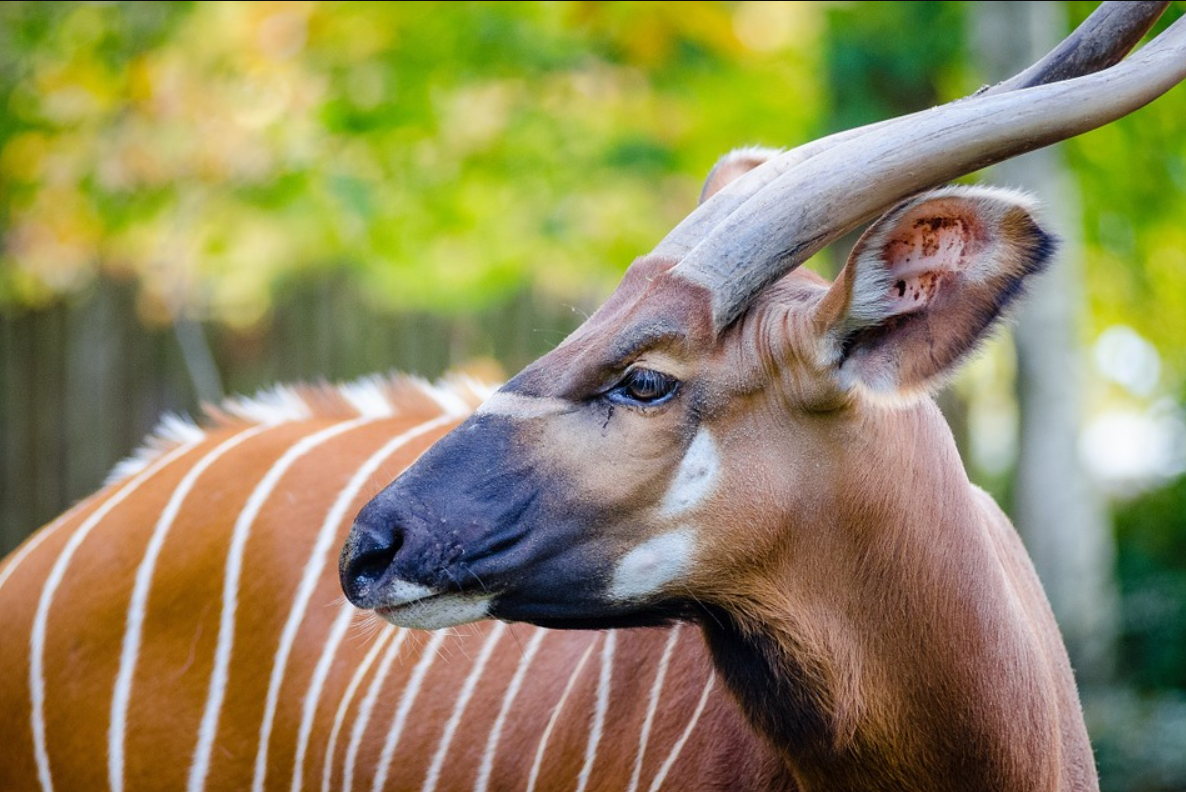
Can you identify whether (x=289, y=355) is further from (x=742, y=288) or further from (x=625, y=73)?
(x=742, y=288)

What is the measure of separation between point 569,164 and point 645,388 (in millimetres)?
7523

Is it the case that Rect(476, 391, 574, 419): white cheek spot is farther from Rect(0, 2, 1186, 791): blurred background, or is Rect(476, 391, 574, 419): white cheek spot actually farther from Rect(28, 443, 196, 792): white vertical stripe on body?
Rect(0, 2, 1186, 791): blurred background

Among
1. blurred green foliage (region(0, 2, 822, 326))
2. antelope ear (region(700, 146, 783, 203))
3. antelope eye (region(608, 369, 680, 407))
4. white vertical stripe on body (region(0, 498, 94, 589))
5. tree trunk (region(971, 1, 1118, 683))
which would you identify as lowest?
→ tree trunk (region(971, 1, 1118, 683))

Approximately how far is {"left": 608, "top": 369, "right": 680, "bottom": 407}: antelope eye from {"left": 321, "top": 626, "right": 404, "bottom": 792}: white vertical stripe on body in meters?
1.47

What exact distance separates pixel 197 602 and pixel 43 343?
9342mm

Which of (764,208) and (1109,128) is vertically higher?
(1109,128)

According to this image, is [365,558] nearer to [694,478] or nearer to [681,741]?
[694,478]

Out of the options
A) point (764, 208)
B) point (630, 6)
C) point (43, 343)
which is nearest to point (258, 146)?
point (630, 6)

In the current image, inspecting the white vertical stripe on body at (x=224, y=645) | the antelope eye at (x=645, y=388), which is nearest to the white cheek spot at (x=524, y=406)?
the antelope eye at (x=645, y=388)

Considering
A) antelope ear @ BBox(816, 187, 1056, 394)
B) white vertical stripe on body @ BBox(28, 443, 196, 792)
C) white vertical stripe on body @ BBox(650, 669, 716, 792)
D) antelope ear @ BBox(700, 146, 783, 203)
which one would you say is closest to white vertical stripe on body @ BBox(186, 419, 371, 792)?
white vertical stripe on body @ BBox(28, 443, 196, 792)

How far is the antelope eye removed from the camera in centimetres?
288

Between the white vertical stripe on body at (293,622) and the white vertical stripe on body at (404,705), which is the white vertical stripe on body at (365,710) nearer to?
the white vertical stripe on body at (404,705)

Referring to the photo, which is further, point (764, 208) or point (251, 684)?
point (251, 684)

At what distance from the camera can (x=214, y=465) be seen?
4551 millimetres
